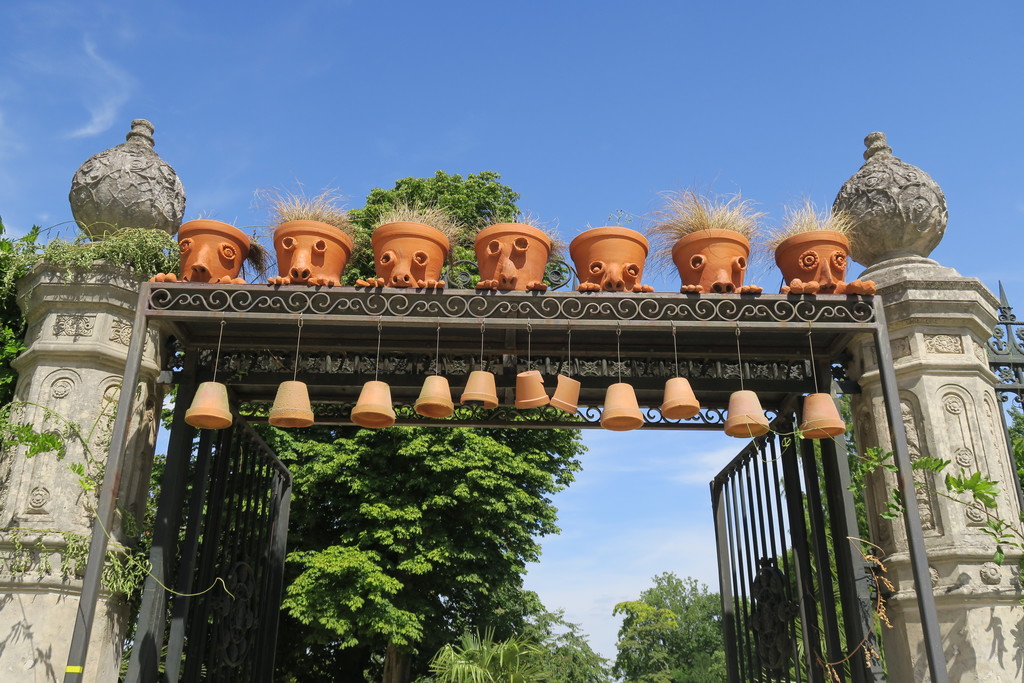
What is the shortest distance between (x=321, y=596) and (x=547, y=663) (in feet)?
25.7

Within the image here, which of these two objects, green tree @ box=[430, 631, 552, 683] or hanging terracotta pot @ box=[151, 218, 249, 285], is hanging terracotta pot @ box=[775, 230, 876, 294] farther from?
green tree @ box=[430, 631, 552, 683]

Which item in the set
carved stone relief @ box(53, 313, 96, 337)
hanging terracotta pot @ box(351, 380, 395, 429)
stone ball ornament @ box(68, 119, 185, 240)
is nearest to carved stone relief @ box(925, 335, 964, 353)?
hanging terracotta pot @ box(351, 380, 395, 429)

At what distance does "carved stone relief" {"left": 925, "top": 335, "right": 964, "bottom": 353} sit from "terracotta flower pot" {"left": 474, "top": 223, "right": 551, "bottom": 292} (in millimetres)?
2752

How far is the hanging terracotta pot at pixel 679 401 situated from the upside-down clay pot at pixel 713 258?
28.0 inches

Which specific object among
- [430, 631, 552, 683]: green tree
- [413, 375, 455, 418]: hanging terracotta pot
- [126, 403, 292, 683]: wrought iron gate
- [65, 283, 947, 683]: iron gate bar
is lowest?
[430, 631, 552, 683]: green tree

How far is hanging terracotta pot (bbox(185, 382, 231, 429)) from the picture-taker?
14.8 ft

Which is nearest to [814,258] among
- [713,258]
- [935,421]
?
[713,258]

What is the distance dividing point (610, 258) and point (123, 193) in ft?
12.3

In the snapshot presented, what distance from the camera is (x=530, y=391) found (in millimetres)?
4652

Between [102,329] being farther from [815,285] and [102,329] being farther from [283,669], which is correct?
[283,669]

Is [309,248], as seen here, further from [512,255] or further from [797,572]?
[797,572]

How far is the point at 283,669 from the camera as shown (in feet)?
48.7

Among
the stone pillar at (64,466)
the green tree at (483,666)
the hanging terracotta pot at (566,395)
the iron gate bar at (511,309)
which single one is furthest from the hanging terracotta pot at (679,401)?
the green tree at (483,666)

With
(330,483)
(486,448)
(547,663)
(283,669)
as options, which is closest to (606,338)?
(486,448)
